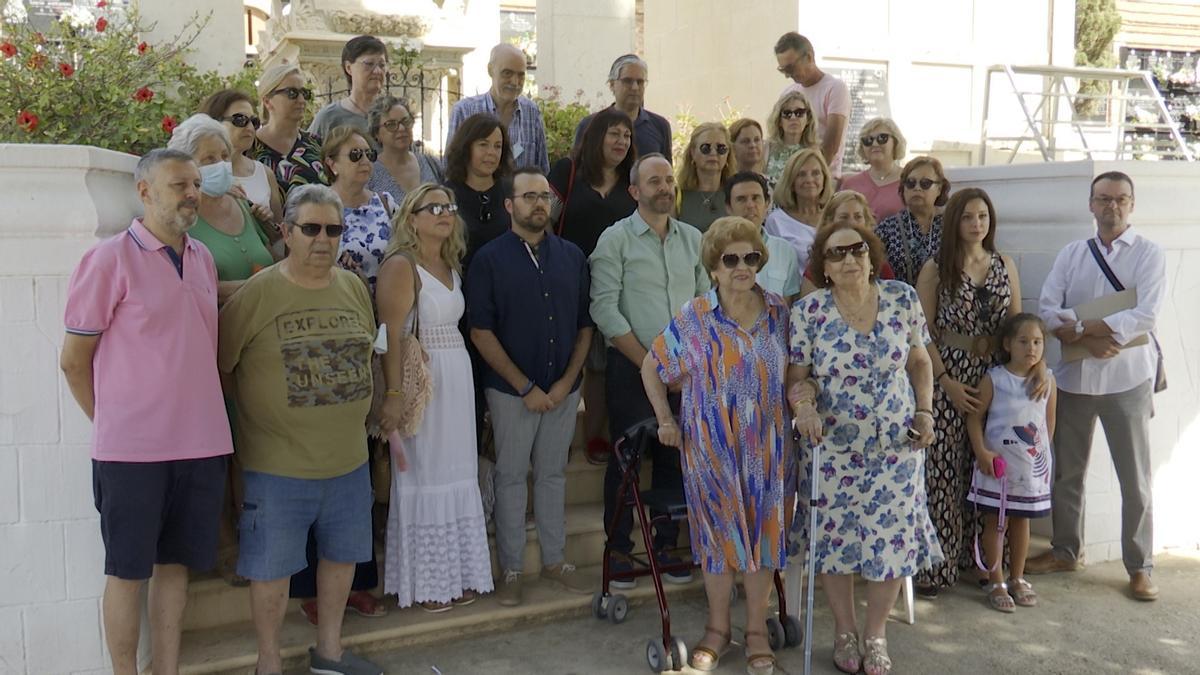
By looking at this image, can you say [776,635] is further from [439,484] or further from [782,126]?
[782,126]

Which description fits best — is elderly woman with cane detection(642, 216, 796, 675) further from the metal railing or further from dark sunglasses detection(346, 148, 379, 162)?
the metal railing

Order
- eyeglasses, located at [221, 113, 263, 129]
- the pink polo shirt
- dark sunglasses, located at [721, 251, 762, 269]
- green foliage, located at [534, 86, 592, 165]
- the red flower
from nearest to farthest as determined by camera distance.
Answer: the pink polo shirt < dark sunglasses, located at [721, 251, 762, 269] < eyeglasses, located at [221, 113, 263, 129] < the red flower < green foliage, located at [534, 86, 592, 165]

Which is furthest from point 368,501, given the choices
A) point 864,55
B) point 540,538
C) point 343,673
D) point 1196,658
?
point 864,55

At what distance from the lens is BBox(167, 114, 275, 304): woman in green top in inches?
151

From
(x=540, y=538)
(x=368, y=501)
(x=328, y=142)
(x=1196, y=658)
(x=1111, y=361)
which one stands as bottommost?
(x=1196, y=658)

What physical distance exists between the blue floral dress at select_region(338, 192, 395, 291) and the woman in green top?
42cm

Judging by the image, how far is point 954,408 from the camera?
5.05 m

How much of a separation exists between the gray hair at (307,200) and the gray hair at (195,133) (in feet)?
1.57

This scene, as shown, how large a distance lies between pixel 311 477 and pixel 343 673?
32.3 inches

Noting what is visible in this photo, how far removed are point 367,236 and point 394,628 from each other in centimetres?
165

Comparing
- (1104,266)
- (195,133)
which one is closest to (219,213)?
(195,133)

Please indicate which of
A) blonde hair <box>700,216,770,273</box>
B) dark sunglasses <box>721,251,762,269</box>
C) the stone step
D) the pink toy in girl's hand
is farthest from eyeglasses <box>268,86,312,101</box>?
the stone step

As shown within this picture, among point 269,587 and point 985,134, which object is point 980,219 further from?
point 985,134

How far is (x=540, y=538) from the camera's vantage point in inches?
185
